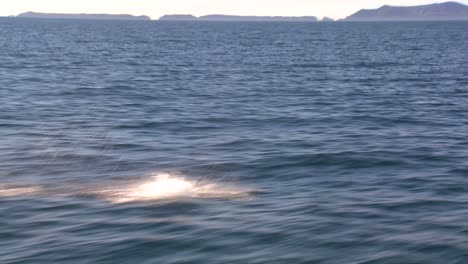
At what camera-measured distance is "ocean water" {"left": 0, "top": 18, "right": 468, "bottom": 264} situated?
1580cm

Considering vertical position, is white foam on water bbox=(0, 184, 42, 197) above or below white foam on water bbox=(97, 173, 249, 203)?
above

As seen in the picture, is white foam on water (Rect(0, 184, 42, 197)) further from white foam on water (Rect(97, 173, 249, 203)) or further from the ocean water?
white foam on water (Rect(97, 173, 249, 203))

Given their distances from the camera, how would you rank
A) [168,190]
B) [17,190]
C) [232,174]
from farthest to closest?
1. [232,174]
2. [168,190]
3. [17,190]

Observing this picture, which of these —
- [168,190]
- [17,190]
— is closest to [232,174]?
[168,190]

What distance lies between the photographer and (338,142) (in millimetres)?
27703

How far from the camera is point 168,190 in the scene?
20031 millimetres

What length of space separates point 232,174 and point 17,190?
6.44m

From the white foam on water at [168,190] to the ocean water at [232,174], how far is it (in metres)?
0.06

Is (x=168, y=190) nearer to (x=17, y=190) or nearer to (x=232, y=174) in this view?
(x=232, y=174)

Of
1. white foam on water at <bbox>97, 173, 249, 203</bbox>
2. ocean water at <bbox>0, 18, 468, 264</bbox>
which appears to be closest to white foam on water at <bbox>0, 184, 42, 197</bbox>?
ocean water at <bbox>0, 18, 468, 264</bbox>

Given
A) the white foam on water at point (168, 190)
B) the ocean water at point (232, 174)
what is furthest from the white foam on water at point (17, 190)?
the white foam on water at point (168, 190)

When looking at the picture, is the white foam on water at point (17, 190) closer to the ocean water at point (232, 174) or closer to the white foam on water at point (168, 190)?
the ocean water at point (232, 174)

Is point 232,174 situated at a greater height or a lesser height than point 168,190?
lesser

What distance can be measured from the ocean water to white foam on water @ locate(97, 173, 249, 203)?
0.20 feet
